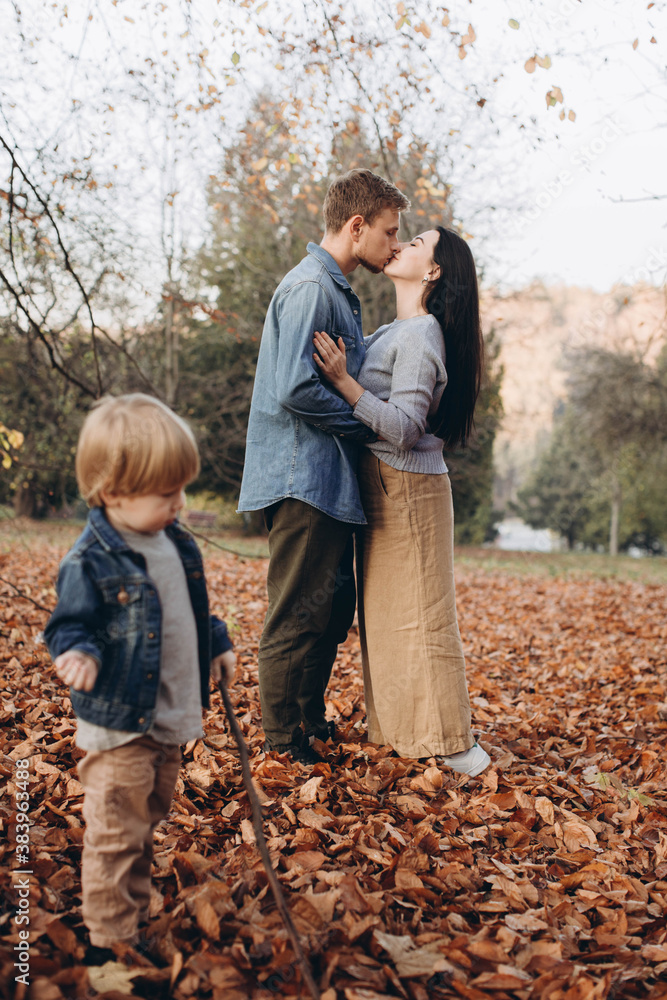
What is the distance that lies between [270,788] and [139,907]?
1006 mm

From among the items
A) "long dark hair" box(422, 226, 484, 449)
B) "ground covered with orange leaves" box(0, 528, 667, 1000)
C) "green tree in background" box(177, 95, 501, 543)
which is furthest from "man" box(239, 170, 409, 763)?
"green tree in background" box(177, 95, 501, 543)

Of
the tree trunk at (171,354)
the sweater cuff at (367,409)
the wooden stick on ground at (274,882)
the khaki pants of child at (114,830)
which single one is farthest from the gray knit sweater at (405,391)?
the tree trunk at (171,354)

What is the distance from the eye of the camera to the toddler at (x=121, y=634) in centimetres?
164

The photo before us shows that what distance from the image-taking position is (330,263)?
2.95m

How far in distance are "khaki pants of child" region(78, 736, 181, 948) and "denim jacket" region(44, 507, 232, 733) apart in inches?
4.5

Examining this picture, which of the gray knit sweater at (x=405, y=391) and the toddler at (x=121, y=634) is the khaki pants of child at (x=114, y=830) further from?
the gray knit sweater at (x=405, y=391)

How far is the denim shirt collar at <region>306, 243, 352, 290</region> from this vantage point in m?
2.92

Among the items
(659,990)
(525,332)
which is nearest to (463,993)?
(659,990)

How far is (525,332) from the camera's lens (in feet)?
66.4

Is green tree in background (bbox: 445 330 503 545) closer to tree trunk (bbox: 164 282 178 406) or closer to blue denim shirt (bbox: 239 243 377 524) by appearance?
tree trunk (bbox: 164 282 178 406)

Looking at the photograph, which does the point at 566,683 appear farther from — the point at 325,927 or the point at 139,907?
the point at 139,907

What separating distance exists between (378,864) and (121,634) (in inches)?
53.0

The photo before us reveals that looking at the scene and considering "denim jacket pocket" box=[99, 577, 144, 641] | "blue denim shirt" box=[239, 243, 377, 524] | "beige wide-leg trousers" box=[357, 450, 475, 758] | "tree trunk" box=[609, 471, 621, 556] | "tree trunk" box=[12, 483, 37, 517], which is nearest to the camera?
"denim jacket pocket" box=[99, 577, 144, 641]

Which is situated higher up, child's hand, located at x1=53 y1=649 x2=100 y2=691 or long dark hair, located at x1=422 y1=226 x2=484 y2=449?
long dark hair, located at x1=422 y1=226 x2=484 y2=449
